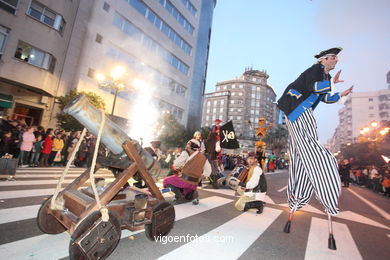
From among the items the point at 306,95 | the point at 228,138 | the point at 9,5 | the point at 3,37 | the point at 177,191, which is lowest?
the point at 177,191

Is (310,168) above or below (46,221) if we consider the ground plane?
above

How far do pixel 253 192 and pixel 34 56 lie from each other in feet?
53.3

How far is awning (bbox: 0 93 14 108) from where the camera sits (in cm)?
1196

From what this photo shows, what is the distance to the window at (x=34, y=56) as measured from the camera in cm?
1237

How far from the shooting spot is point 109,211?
177cm

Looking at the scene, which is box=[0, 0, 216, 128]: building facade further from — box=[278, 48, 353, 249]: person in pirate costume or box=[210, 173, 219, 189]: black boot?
box=[278, 48, 353, 249]: person in pirate costume

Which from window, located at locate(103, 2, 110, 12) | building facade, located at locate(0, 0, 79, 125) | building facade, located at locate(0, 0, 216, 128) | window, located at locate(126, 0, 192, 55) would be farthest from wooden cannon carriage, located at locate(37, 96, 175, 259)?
window, located at locate(126, 0, 192, 55)

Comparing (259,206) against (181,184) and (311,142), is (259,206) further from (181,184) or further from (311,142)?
(311,142)

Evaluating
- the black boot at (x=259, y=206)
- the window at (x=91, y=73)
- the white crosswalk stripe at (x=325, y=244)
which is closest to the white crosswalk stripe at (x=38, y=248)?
the white crosswalk stripe at (x=325, y=244)

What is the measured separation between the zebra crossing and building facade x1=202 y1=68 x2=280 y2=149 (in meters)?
72.9

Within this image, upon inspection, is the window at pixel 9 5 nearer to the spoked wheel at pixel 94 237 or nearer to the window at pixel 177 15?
the spoked wheel at pixel 94 237

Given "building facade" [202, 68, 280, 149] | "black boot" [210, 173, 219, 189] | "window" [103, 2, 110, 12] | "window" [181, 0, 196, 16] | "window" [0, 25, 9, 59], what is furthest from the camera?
"building facade" [202, 68, 280, 149]

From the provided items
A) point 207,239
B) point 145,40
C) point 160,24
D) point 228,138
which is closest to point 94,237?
point 207,239

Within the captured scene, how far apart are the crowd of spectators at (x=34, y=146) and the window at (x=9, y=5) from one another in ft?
27.1
